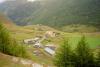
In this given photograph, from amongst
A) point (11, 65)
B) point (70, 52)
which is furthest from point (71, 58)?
point (11, 65)

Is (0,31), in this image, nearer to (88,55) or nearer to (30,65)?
(30,65)

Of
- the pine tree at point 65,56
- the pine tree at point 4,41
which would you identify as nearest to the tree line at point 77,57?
the pine tree at point 65,56

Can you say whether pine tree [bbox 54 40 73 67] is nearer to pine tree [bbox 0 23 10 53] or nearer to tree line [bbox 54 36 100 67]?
tree line [bbox 54 36 100 67]

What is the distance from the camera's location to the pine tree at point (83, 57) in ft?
181

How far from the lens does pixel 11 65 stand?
4366 cm

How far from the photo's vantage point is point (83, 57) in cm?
5531

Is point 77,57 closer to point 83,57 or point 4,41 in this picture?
point 83,57

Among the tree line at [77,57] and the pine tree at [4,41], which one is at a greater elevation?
the pine tree at [4,41]

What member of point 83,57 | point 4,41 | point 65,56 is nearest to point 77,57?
point 83,57

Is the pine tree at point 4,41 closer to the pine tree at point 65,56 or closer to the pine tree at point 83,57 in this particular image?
the pine tree at point 65,56

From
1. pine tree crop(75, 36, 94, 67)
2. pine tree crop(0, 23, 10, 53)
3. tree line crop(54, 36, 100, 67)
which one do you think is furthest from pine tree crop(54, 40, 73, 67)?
pine tree crop(0, 23, 10, 53)

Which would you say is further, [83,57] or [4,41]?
[4,41]

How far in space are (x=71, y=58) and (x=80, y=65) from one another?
2.86 m

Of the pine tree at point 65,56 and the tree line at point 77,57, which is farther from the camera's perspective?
the tree line at point 77,57
